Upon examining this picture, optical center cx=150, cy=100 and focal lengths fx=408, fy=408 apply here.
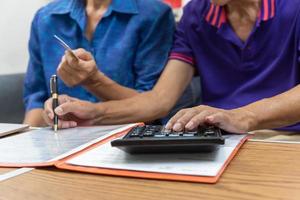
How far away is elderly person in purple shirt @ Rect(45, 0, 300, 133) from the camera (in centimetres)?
108

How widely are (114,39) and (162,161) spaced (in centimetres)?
77

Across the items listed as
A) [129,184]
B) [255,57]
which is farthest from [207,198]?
[255,57]

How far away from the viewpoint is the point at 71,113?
37.2 inches

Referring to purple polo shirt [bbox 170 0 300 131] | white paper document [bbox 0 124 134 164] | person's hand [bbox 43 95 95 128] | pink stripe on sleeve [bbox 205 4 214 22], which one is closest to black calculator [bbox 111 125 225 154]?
white paper document [bbox 0 124 134 164]

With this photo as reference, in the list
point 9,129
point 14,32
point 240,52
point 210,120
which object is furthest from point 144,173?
point 14,32

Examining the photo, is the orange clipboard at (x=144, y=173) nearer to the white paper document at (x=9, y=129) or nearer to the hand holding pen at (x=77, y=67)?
the white paper document at (x=9, y=129)

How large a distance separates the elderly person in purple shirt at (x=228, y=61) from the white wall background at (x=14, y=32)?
99 centimetres

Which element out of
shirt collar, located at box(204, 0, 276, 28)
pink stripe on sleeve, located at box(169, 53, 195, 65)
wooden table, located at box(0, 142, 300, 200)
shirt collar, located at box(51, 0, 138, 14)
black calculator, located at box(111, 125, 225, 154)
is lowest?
wooden table, located at box(0, 142, 300, 200)

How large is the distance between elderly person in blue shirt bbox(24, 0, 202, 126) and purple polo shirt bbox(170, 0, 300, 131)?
7cm

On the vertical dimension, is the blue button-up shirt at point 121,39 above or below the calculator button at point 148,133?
above

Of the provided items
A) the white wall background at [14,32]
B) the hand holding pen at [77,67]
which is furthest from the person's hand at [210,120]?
the white wall background at [14,32]

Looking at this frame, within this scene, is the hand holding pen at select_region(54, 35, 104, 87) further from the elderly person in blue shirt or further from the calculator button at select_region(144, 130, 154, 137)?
the calculator button at select_region(144, 130, 154, 137)

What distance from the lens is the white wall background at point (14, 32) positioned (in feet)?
6.25

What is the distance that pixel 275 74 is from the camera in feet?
3.68
